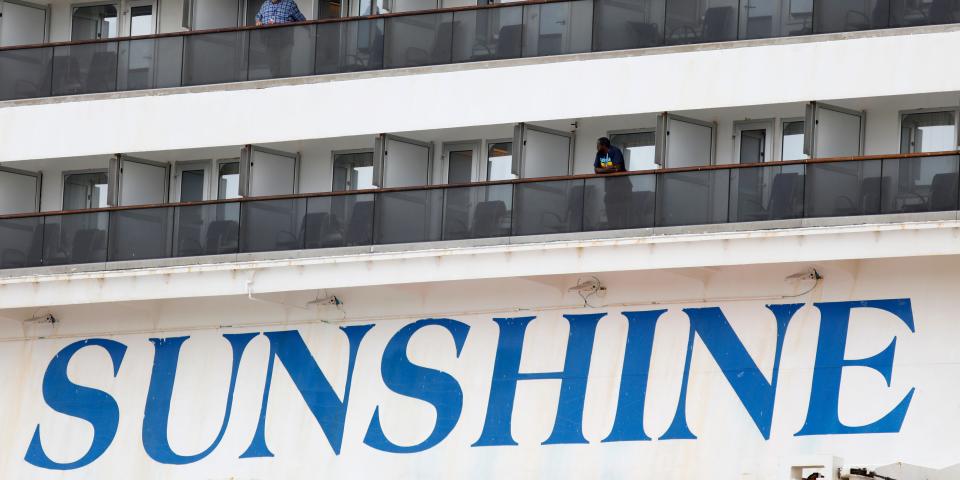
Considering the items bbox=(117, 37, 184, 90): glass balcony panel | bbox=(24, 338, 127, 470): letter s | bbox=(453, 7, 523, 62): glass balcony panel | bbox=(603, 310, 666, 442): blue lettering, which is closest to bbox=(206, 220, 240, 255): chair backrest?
bbox=(24, 338, 127, 470): letter s

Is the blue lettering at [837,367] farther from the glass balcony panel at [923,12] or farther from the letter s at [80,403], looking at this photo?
the letter s at [80,403]

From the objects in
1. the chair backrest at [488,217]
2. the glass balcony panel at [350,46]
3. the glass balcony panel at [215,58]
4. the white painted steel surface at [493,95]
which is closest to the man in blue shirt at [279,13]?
the glass balcony panel at [215,58]

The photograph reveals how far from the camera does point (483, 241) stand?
107ft

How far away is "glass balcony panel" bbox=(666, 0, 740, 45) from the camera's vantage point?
105 ft

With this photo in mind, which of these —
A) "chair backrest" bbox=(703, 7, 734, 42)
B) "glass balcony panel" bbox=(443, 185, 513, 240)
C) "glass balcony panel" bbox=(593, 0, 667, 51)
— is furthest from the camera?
"glass balcony panel" bbox=(443, 185, 513, 240)

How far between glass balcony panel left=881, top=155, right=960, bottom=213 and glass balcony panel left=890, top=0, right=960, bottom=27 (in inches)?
73.6

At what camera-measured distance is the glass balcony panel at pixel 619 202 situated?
104ft

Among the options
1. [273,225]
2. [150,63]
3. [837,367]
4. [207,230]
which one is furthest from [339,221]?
[837,367]

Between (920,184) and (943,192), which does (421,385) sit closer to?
(920,184)

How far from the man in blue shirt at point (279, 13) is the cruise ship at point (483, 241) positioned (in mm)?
48

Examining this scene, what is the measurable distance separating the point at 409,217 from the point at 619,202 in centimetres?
311

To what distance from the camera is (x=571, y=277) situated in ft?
A: 107

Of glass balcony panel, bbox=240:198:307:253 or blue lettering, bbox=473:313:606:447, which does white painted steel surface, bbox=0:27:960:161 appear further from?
blue lettering, bbox=473:313:606:447

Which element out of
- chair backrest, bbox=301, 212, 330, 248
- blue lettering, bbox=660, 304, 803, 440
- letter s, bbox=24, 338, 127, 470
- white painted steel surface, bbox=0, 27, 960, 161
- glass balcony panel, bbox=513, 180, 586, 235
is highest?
white painted steel surface, bbox=0, 27, 960, 161
